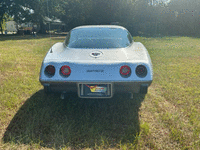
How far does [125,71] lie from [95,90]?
506mm

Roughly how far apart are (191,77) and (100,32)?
3118mm

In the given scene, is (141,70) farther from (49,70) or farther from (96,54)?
(49,70)

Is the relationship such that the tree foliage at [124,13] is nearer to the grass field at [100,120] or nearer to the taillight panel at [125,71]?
the grass field at [100,120]

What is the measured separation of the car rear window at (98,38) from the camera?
3270 mm

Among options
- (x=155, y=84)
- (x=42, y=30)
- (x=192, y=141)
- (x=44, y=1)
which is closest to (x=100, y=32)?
(x=155, y=84)

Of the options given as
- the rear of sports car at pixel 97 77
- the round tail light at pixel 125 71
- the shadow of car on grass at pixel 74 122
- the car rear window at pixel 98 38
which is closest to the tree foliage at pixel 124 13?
the car rear window at pixel 98 38

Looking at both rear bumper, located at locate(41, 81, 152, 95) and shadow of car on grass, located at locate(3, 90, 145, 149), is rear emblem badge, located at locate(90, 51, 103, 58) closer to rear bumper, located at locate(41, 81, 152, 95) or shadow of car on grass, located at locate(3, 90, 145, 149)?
rear bumper, located at locate(41, 81, 152, 95)

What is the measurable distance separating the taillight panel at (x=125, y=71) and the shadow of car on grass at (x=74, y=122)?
2.39 feet

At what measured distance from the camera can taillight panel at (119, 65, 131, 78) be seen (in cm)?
263

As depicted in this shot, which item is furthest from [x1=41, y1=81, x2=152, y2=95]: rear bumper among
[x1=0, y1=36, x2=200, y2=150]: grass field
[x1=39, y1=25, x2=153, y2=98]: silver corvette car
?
[x1=0, y1=36, x2=200, y2=150]: grass field

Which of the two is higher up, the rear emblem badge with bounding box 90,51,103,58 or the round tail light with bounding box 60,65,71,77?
the rear emblem badge with bounding box 90,51,103,58

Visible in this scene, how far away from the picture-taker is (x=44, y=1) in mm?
26312

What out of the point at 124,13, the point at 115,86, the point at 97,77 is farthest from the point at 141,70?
the point at 124,13

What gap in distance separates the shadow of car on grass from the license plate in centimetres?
42
